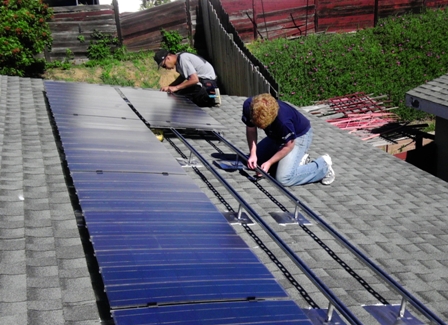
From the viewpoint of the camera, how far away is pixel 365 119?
21.2 meters

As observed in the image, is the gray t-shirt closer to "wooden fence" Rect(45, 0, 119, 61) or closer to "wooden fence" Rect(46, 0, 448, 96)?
"wooden fence" Rect(46, 0, 448, 96)

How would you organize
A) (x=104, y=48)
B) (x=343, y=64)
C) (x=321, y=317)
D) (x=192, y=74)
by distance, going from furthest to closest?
(x=343, y=64)
(x=104, y=48)
(x=192, y=74)
(x=321, y=317)

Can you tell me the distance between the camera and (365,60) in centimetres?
2605

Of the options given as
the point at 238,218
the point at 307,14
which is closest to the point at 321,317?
the point at 238,218

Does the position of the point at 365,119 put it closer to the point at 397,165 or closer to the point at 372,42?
the point at 372,42

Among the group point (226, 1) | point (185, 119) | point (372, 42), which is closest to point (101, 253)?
point (185, 119)

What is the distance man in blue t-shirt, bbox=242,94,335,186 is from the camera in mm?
7418

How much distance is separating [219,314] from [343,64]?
905 inches

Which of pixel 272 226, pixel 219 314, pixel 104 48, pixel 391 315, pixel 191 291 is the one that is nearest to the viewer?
pixel 219 314

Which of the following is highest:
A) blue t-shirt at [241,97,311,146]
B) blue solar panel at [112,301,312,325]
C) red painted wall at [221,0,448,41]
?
red painted wall at [221,0,448,41]

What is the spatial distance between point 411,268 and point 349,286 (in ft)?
3.73

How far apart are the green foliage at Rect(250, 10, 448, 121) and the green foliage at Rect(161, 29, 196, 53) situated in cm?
319

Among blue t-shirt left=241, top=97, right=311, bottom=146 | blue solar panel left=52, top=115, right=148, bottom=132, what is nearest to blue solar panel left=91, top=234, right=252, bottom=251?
blue t-shirt left=241, top=97, right=311, bottom=146

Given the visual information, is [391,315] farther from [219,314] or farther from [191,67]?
[191,67]
